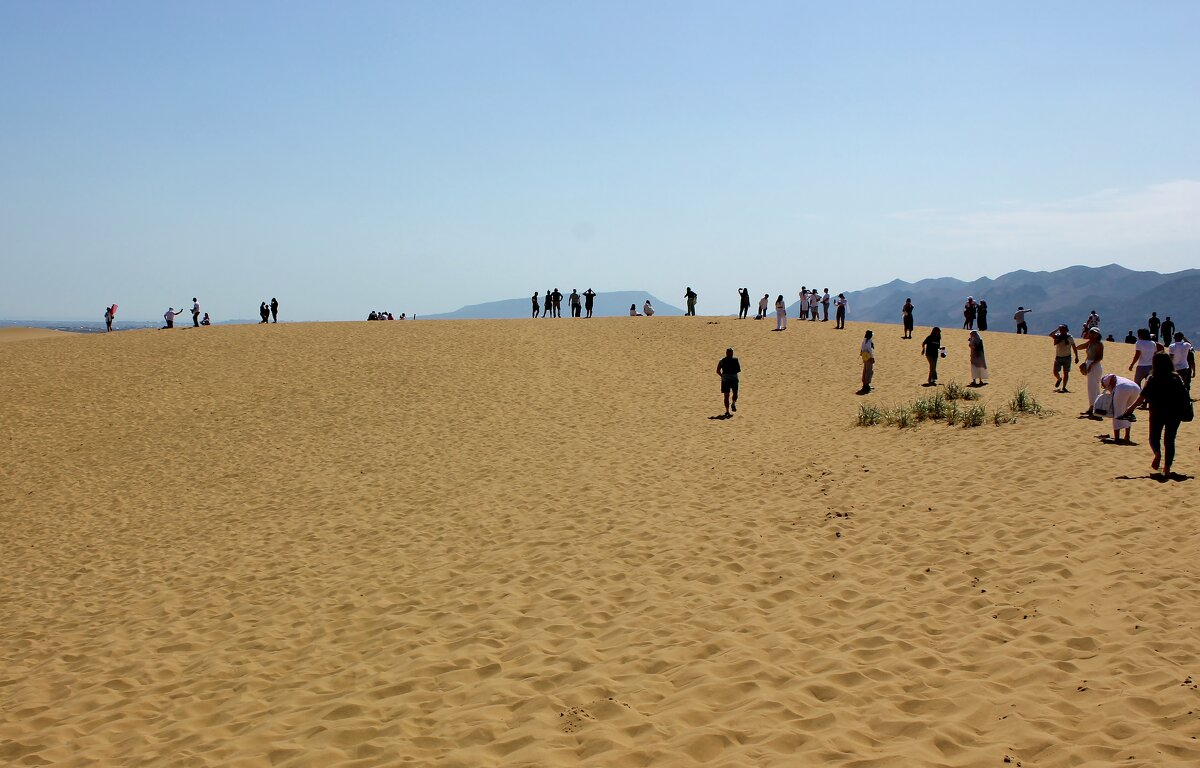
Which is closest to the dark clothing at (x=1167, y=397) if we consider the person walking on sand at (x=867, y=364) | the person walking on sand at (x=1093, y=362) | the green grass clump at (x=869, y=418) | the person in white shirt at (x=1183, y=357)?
the person walking on sand at (x=1093, y=362)

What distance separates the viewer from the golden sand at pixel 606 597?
484 cm

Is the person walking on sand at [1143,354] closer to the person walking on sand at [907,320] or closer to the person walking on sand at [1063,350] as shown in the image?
the person walking on sand at [1063,350]

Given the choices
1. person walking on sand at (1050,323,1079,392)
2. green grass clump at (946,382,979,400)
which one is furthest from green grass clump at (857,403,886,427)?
person walking on sand at (1050,323,1079,392)

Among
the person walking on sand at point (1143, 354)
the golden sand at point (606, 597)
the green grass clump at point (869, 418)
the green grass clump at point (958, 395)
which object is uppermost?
the person walking on sand at point (1143, 354)

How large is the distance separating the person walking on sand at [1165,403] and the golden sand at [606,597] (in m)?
0.50

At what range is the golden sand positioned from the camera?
4.84 m

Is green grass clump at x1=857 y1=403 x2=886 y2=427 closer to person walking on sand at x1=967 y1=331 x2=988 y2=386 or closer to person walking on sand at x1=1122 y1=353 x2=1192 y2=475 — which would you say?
person walking on sand at x1=967 y1=331 x2=988 y2=386

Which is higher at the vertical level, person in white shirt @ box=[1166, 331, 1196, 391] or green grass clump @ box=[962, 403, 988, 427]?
person in white shirt @ box=[1166, 331, 1196, 391]

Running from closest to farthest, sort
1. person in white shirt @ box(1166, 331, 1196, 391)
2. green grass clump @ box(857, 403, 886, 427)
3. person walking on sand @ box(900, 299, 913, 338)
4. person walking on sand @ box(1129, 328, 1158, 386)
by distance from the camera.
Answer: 1. person walking on sand @ box(1129, 328, 1158, 386)
2. green grass clump @ box(857, 403, 886, 427)
3. person in white shirt @ box(1166, 331, 1196, 391)
4. person walking on sand @ box(900, 299, 913, 338)

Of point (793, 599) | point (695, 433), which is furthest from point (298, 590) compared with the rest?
point (695, 433)

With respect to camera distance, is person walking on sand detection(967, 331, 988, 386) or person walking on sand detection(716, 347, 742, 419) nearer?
person walking on sand detection(716, 347, 742, 419)

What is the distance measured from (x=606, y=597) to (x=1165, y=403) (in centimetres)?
808

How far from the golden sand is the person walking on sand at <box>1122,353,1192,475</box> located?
503 mm

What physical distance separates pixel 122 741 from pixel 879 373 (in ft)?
79.3
